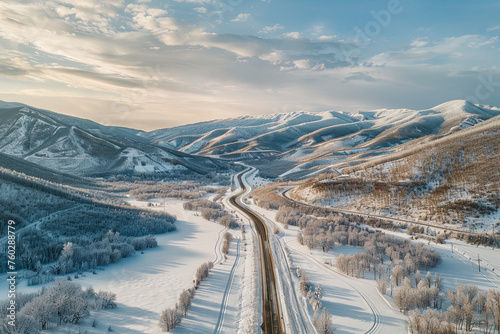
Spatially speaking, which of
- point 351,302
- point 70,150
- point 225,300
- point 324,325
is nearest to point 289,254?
point 351,302

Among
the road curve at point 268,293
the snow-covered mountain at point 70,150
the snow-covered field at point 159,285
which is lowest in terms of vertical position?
the snow-covered field at point 159,285

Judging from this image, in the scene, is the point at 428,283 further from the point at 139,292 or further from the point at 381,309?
the point at 139,292

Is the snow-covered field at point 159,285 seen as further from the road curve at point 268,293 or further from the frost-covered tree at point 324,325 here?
the frost-covered tree at point 324,325

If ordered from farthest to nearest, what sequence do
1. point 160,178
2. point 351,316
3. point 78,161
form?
point 78,161
point 160,178
point 351,316

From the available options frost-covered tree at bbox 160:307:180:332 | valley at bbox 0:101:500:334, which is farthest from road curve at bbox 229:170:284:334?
frost-covered tree at bbox 160:307:180:332

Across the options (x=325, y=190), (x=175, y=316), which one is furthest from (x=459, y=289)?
(x=325, y=190)

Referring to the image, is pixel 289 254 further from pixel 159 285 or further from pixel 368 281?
pixel 159 285

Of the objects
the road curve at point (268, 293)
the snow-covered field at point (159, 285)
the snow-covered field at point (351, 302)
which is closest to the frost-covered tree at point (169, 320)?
the snow-covered field at point (159, 285)

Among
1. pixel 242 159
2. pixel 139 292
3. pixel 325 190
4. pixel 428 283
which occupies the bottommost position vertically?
pixel 139 292

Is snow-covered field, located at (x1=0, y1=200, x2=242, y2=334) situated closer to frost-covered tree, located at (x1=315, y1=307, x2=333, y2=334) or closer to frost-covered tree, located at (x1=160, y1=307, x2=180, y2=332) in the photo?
frost-covered tree, located at (x1=160, y1=307, x2=180, y2=332)
